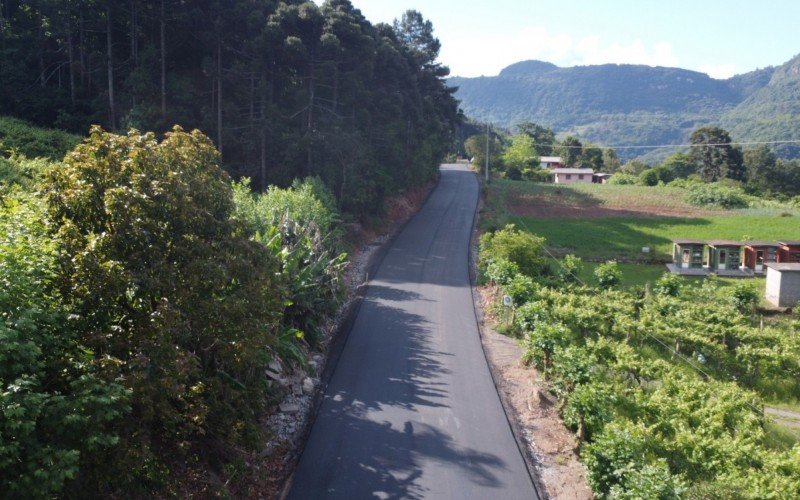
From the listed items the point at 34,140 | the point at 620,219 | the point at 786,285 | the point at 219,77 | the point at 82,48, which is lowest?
the point at 786,285

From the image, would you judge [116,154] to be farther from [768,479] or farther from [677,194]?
[677,194]

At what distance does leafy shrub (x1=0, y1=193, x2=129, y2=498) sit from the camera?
6152 mm

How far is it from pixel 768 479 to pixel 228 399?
32.8 feet

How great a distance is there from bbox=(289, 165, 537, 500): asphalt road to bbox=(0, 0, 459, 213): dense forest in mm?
12035

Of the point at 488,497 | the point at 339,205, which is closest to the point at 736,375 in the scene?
the point at 488,497

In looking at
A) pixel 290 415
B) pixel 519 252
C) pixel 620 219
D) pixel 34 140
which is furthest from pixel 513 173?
pixel 290 415

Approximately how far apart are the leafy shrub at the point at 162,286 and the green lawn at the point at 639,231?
3163cm

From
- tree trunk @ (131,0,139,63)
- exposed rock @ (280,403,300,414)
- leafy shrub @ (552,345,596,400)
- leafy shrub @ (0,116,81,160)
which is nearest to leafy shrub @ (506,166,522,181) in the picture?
tree trunk @ (131,0,139,63)

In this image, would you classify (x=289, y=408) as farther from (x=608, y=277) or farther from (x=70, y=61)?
(x=70, y=61)

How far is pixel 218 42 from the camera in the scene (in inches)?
1230

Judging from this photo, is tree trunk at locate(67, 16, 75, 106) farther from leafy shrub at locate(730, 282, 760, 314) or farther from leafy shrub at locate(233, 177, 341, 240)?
leafy shrub at locate(730, 282, 760, 314)

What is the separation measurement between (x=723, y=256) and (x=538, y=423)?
1116 inches

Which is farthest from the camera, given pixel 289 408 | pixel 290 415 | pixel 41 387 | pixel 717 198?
pixel 717 198

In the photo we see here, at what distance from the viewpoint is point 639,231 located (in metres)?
46.3
